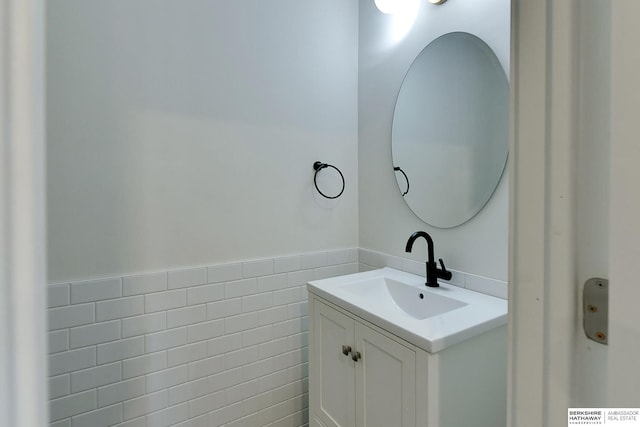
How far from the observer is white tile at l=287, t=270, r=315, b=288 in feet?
5.33

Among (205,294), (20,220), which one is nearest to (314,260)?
(205,294)

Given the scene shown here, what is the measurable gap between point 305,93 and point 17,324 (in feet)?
5.07

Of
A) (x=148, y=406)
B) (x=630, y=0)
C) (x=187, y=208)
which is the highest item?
(x=630, y=0)

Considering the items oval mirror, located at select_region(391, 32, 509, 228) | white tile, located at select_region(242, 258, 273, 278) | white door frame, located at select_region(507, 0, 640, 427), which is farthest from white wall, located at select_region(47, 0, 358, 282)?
white door frame, located at select_region(507, 0, 640, 427)

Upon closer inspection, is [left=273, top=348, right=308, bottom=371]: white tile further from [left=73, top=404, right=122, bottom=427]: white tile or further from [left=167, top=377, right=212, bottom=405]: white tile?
[left=73, top=404, right=122, bottom=427]: white tile

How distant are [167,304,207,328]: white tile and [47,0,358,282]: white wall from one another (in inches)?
7.8

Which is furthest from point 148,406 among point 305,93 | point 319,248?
point 305,93

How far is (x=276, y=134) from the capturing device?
156 centimetres

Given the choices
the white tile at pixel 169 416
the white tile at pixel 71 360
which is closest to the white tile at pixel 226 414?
the white tile at pixel 169 416

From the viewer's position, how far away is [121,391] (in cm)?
123

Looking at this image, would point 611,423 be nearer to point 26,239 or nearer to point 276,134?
point 26,239

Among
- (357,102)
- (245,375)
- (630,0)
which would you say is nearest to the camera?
(630,0)

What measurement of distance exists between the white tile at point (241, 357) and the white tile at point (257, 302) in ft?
0.62

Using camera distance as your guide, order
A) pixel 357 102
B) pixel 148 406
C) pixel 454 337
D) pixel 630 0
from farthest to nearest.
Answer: pixel 357 102 → pixel 148 406 → pixel 454 337 → pixel 630 0
